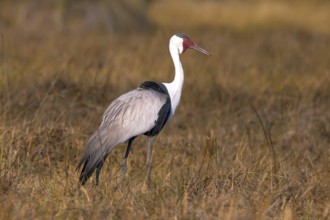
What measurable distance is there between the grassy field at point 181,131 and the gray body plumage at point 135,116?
243mm

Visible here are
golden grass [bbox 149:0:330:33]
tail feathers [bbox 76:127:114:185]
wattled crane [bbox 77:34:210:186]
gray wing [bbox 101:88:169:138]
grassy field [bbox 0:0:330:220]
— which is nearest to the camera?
grassy field [bbox 0:0:330:220]

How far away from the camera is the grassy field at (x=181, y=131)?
4.02 m

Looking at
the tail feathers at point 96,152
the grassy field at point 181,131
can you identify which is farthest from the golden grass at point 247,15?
the tail feathers at point 96,152

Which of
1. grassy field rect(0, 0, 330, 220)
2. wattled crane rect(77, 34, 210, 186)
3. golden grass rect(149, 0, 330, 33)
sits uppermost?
wattled crane rect(77, 34, 210, 186)

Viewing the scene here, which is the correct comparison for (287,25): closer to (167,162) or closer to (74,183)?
(167,162)

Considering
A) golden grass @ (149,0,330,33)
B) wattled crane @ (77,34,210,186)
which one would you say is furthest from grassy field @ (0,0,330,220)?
golden grass @ (149,0,330,33)

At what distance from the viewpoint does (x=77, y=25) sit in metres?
12.5

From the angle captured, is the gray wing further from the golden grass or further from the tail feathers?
the golden grass

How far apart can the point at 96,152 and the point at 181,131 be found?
2038 mm

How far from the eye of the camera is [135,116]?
4895 mm

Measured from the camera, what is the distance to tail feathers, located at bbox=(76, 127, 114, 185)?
454cm

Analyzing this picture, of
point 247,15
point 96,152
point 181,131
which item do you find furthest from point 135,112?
point 247,15

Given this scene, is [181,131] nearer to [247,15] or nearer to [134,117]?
[134,117]

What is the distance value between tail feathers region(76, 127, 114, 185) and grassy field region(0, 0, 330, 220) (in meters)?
0.10
